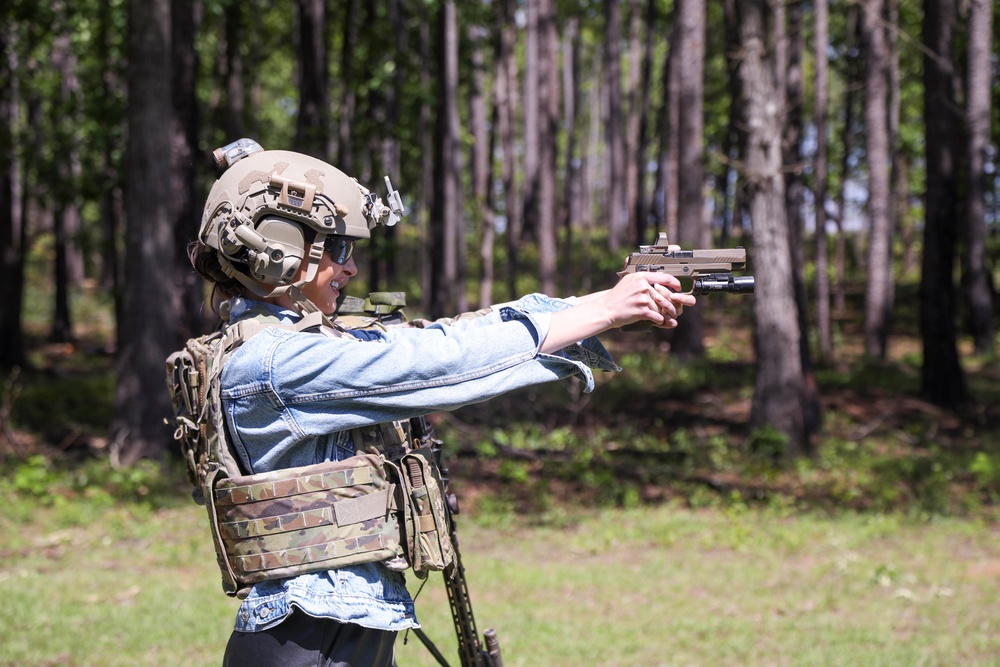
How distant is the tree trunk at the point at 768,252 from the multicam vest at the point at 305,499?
843 centimetres

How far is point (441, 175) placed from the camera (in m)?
17.0

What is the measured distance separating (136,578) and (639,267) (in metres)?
6.17

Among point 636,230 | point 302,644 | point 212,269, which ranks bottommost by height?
point 302,644

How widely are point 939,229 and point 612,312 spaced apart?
41.0ft

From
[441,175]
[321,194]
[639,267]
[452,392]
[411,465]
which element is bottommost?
[411,465]

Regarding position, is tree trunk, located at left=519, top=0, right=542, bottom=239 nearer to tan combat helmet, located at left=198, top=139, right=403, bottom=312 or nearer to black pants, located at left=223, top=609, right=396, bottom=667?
tan combat helmet, located at left=198, top=139, right=403, bottom=312

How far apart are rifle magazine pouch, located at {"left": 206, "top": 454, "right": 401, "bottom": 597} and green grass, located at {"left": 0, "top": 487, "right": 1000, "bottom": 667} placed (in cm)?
362

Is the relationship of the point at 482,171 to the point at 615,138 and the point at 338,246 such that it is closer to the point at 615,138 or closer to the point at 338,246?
the point at 615,138

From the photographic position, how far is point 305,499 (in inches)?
92.9

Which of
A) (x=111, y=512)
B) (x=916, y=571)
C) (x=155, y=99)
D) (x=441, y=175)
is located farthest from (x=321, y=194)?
(x=441, y=175)

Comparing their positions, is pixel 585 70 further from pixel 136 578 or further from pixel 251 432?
pixel 251 432

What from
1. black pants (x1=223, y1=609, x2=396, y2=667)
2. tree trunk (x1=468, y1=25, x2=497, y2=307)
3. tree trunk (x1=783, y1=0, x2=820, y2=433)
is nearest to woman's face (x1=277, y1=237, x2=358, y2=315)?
black pants (x1=223, y1=609, x2=396, y2=667)

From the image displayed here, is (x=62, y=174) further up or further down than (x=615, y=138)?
further down

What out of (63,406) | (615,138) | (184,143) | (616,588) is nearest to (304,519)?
(616,588)
